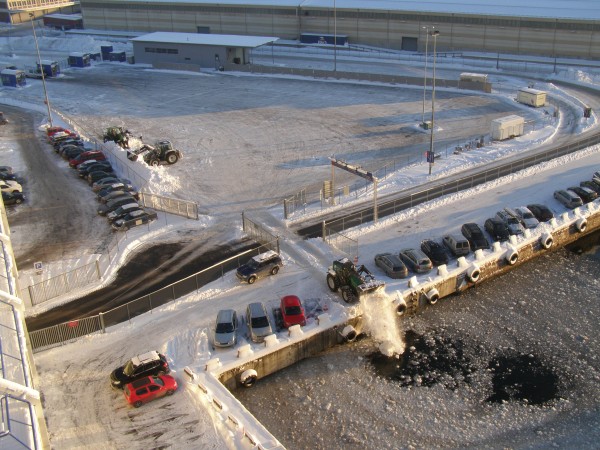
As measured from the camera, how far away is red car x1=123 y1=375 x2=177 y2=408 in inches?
1022

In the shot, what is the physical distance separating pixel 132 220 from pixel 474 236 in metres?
20.4

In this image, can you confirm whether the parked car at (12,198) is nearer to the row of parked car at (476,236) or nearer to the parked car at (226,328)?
the parked car at (226,328)

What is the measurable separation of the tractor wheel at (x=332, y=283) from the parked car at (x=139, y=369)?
31.0 feet

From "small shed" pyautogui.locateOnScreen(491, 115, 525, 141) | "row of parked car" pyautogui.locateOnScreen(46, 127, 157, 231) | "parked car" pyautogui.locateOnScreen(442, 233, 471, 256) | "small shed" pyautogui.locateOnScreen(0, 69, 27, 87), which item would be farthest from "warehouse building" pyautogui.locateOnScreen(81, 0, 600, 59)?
"parked car" pyautogui.locateOnScreen(442, 233, 471, 256)

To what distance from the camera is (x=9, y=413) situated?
→ 16.1 metres

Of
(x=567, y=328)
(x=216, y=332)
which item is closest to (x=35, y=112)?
(x=216, y=332)

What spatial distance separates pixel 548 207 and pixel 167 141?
31239 millimetres

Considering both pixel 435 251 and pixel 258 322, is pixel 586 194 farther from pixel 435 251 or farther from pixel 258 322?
pixel 258 322

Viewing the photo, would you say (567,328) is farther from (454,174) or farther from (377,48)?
(377,48)

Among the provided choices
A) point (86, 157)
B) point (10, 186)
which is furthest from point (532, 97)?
point (10, 186)

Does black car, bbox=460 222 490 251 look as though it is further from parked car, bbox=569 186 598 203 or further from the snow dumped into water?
parked car, bbox=569 186 598 203

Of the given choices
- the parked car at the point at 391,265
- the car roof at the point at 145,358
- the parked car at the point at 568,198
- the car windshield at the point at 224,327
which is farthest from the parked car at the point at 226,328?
Answer: the parked car at the point at 568,198

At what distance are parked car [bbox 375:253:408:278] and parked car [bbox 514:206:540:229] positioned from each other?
A: 925 centimetres

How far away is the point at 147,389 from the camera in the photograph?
26.1 meters
